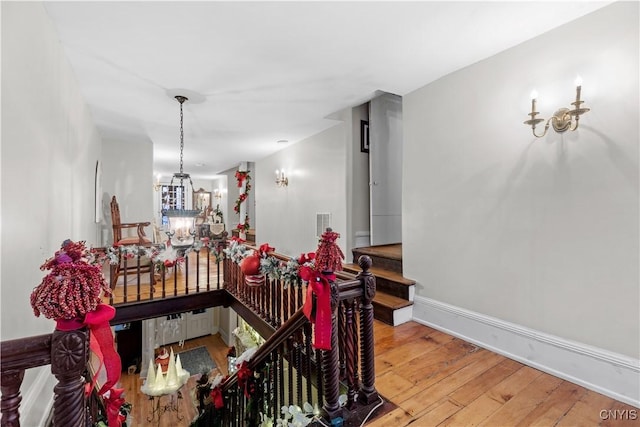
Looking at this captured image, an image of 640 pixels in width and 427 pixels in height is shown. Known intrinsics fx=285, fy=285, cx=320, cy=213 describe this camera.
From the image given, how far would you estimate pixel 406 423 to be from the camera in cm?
166

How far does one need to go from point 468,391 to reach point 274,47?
9.72 feet

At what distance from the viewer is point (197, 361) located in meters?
7.79

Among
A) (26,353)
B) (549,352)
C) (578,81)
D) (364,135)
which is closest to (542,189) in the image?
(578,81)

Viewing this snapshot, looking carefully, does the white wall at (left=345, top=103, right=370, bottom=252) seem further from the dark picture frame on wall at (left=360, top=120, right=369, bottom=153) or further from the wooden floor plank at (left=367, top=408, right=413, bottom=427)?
the wooden floor plank at (left=367, top=408, right=413, bottom=427)

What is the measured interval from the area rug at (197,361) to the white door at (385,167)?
6085mm

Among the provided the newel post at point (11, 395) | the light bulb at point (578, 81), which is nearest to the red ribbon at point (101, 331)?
the newel post at point (11, 395)

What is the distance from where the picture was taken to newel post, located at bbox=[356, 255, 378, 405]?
179cm

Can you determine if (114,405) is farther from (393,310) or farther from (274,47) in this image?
(274,47)

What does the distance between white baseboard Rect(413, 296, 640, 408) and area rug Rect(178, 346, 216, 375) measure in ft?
22.5

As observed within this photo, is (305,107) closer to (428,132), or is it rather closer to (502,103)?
(428,132)

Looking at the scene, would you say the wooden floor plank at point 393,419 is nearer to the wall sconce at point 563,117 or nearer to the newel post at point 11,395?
the newel post at point 11,395

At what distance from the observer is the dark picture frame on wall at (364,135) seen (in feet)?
14.2

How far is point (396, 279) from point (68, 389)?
2843 mm

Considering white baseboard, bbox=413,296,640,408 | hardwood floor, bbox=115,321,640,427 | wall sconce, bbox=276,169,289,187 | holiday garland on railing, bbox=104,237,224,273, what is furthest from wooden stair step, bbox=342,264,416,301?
wall sconce, bbox=276,169,289,187
